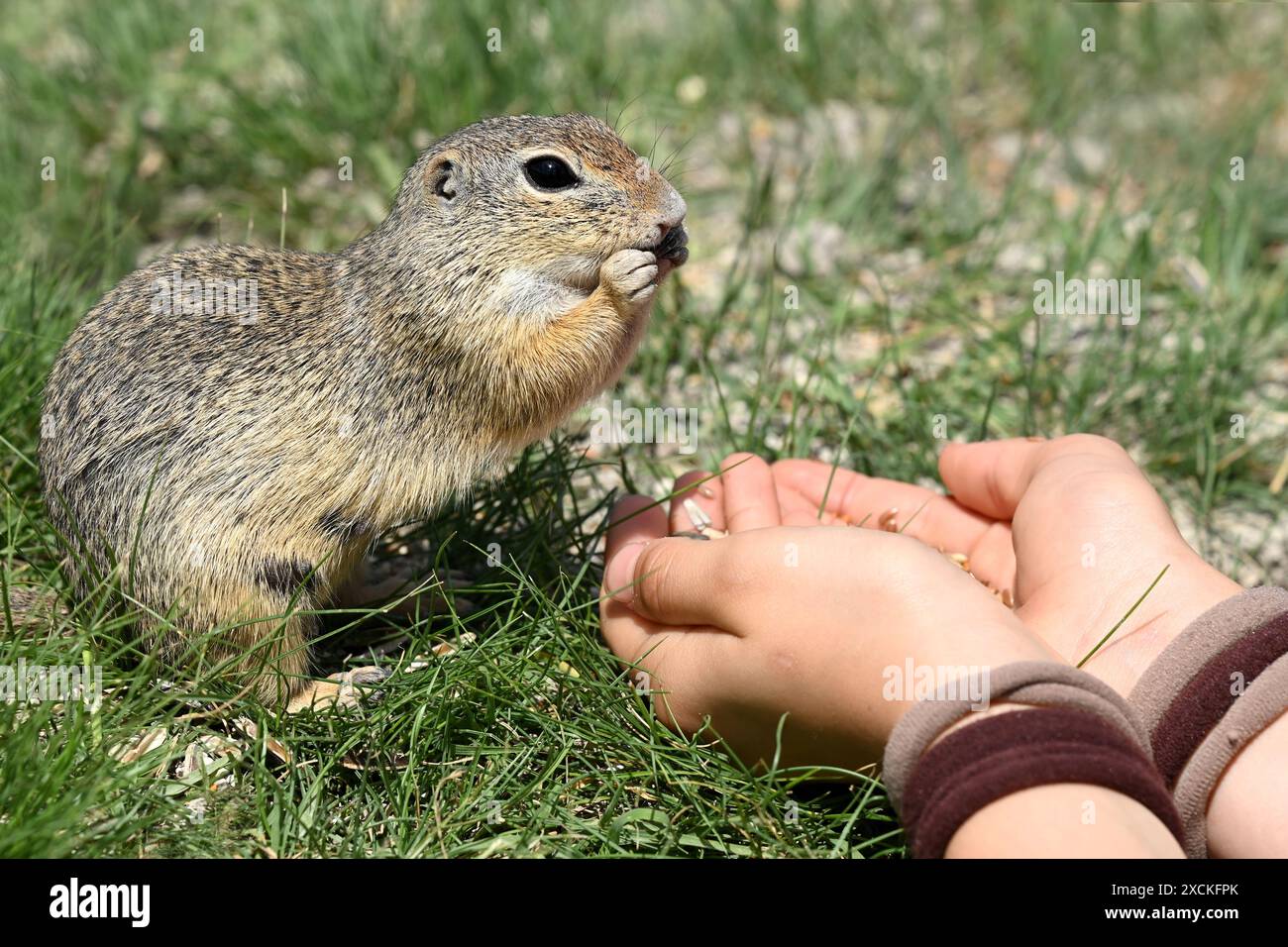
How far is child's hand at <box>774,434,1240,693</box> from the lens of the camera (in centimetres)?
287

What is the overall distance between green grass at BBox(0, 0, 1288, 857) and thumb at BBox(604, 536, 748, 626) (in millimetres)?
127

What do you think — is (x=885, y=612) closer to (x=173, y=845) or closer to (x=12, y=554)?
(x=173, y=845)

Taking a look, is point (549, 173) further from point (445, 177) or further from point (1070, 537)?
point (1070, 537)

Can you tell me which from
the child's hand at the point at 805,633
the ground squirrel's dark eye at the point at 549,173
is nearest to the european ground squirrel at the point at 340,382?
the ground squirrel's dark eye at the point at 549,173

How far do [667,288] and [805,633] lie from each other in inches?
93.1

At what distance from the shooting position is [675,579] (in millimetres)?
2863

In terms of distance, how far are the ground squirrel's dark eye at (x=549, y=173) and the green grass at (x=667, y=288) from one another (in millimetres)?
862

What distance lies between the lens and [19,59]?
5.77 meters

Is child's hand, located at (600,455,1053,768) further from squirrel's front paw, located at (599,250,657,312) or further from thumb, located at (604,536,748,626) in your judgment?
squirrel's front paw, located at (599,250,657,312)

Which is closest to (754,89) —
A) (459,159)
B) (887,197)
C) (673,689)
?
(887,197)

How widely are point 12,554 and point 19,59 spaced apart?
3468mm

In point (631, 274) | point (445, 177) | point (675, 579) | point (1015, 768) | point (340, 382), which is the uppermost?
point (445, 177)

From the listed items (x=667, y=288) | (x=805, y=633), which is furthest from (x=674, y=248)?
(x=667, y=288)

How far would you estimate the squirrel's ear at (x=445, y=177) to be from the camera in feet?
10.5
